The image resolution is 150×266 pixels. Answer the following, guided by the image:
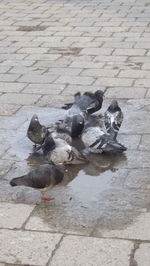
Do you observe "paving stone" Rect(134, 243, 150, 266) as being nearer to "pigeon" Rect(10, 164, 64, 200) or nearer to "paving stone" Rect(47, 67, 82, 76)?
"pigeon" Rect(10, 164, 64, 200)

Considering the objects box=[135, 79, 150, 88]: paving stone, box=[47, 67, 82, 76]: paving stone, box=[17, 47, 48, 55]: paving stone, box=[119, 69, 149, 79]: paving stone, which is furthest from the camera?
box=[17, 47, 48, 55]: paving stone

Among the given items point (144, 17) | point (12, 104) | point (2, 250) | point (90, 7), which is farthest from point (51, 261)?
point (90, 7)

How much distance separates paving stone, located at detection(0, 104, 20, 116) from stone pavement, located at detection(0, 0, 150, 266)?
15 millimetres

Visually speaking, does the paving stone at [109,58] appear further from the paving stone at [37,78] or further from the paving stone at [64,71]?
the paving stone at [37,78]

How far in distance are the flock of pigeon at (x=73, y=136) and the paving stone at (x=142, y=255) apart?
112cm

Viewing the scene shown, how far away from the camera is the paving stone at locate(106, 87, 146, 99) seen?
26.2 feet

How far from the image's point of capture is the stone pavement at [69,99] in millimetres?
4523

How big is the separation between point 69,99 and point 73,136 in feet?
4.72

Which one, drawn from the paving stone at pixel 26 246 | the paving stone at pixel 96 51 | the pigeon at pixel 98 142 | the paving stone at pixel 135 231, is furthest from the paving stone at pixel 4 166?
the paving stone at pixel 96 51

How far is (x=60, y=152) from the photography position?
19.1 feet

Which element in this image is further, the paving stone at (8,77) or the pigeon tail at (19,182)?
the paving stone at (8,77)

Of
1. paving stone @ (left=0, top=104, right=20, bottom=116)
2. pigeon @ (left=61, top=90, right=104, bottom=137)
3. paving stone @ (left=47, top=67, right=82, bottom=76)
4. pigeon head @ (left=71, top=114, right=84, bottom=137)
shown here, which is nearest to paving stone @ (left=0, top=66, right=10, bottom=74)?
paving stone @ (left=47, top=67, right=82, bottom=76)

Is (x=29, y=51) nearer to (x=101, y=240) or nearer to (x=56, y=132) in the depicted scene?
Answer: (x=56, y=132)

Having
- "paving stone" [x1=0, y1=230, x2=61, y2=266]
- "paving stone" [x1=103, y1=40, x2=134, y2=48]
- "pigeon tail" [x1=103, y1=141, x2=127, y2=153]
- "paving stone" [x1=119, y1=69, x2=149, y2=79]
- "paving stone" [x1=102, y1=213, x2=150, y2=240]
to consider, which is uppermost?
"paving stone" [x1=0, y1=230, x2=61, y2=266]
